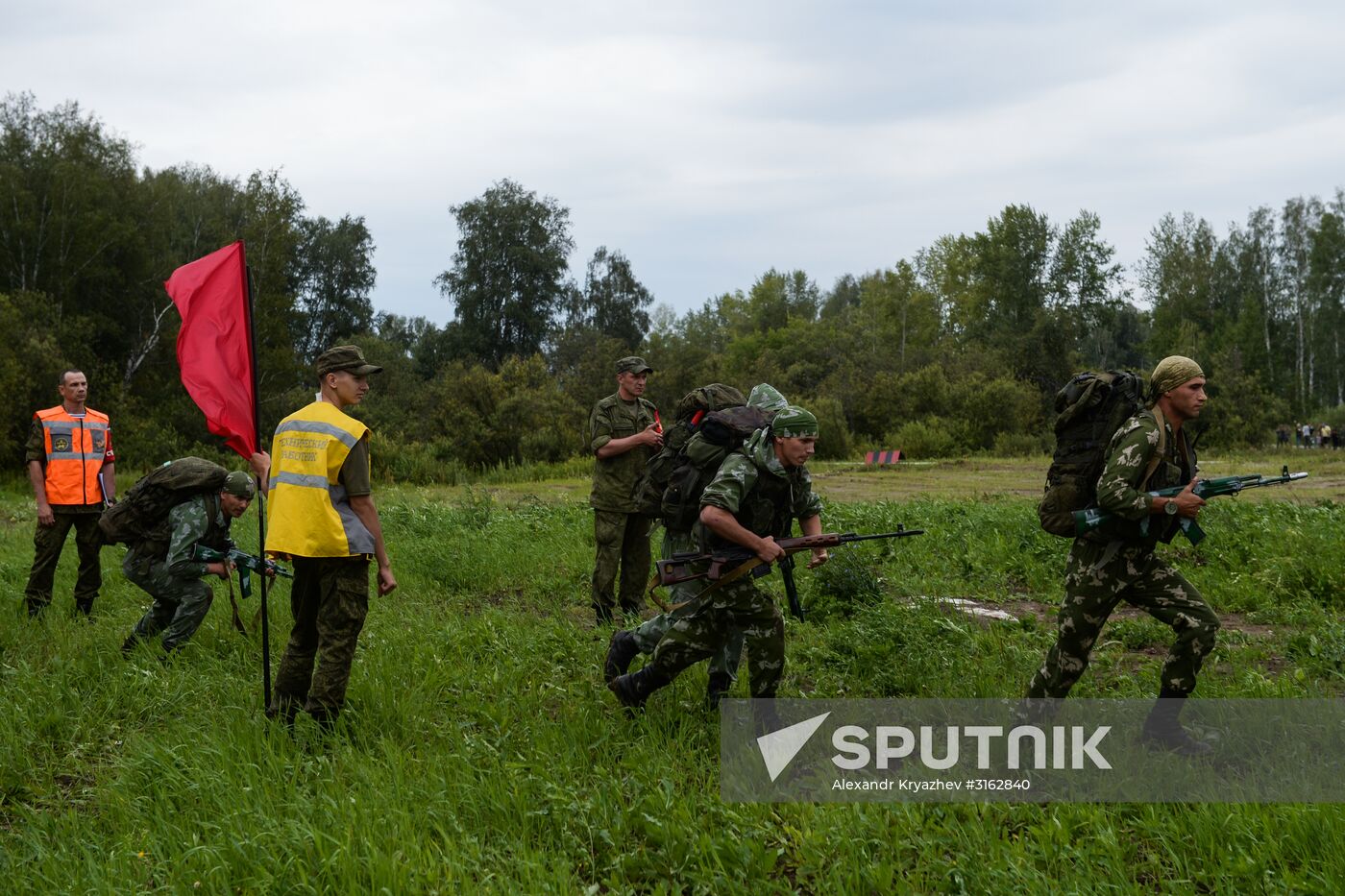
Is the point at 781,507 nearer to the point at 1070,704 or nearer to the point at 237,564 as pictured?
the point at 1070,704

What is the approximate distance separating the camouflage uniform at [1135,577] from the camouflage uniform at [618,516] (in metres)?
3.71

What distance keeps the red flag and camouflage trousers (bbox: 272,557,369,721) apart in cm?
111

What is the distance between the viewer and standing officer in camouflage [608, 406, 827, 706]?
5.27 meters

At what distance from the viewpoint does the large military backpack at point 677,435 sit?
255 inches

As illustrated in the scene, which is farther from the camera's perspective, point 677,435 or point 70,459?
point 70,459

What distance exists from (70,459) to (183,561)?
2.54 metres

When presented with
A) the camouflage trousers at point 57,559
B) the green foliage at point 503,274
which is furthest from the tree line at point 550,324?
the camouflage trousers at point 57,559

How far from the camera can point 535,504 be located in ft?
54.7

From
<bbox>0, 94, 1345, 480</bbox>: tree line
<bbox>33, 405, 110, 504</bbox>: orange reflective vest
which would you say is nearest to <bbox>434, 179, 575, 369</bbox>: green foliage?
<bbox>0, 94, 1345, 480</bbox>: tree line

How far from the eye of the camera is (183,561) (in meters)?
7.20

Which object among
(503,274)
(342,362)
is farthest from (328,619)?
(503,274)

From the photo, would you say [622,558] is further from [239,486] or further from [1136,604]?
[1136,604]

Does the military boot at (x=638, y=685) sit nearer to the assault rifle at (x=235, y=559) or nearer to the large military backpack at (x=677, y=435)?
the large military backpack at (x=677, y=435)

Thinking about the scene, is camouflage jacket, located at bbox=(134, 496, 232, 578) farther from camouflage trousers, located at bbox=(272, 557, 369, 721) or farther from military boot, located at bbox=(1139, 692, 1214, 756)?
military boot, located at bbox=(1139, 692, 1214, 756)
